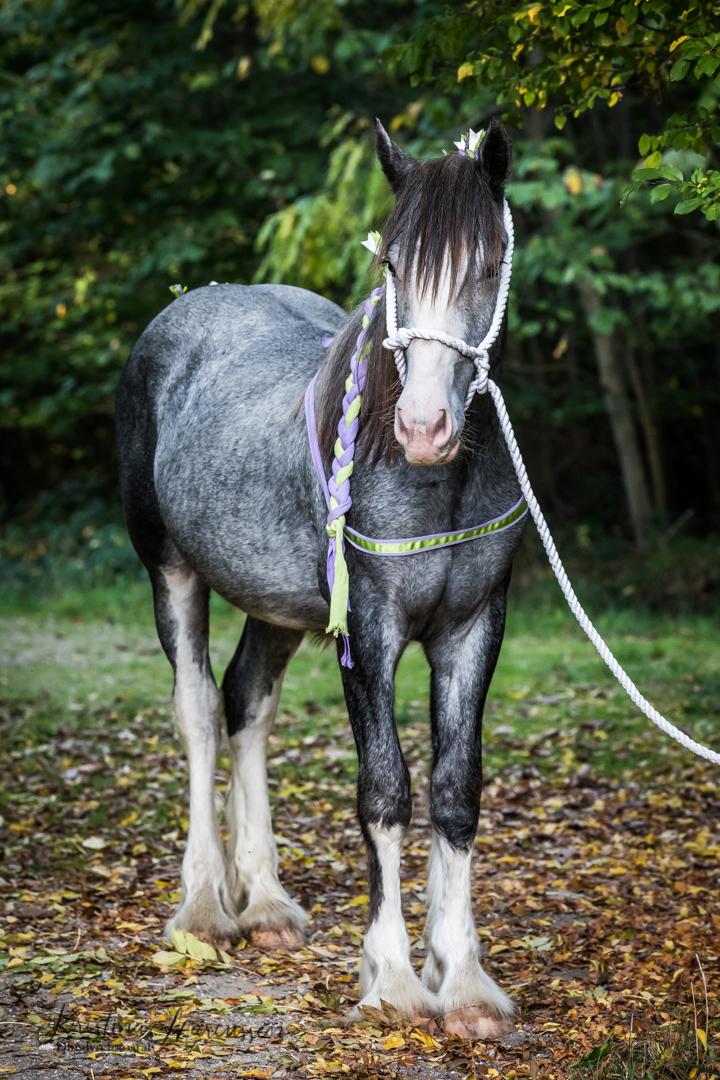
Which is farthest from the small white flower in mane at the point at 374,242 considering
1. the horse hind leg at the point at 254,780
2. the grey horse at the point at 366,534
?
the horse hind leg at the point at 254,780

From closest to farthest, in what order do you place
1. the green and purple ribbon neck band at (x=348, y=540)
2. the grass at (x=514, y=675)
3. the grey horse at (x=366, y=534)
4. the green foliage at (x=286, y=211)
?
the grey horse at (x=366, y=534) < the green and purple ribbon neck band at (x=348, y=540) < the grass at (x=514, y=675) < the green foliage at (x=286, y=211)

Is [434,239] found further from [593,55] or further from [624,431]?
[624,431]

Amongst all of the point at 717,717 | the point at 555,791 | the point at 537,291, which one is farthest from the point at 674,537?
the point at 555,791

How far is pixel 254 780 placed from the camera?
4766 millimetres

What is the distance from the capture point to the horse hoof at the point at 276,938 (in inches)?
174

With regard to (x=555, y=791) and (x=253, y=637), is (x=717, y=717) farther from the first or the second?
(x=253, y=637)

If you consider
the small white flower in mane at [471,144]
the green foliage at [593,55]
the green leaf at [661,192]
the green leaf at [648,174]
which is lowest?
the green leaf at [661,192]

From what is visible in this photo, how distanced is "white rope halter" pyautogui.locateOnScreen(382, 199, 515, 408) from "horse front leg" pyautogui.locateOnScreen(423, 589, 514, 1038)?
733 mm

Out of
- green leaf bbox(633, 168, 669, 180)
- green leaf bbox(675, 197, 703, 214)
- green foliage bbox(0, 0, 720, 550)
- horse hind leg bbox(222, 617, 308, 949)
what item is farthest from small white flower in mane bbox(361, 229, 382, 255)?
green foliage bbox(0, 0, 720, 550)

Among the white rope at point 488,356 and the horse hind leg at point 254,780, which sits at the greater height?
the white rope at point 488,356

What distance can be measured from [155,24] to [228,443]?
9685mm

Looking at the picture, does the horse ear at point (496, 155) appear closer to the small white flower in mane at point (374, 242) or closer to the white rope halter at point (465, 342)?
the white rope halter at point (465, 342)

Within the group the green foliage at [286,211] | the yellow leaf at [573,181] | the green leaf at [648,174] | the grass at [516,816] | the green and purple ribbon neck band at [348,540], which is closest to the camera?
the green leaf at [648,174]

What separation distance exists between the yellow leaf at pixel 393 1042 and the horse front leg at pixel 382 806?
141 millimetres
